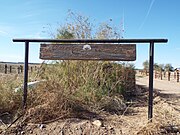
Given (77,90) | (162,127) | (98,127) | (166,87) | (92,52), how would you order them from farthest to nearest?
(166,87)
(77,90)
(92,52)
(98,127)
(162,127)

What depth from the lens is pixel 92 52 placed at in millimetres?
5605

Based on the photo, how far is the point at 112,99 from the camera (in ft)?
23.2

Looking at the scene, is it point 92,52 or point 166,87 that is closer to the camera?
point 92,52

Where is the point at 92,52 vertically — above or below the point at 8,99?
above

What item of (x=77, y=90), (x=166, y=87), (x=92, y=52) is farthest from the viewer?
(x=166, y=87)

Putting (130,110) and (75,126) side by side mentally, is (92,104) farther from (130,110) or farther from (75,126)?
(75,126)

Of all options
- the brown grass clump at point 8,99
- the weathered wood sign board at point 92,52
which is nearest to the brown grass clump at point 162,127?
the weathered wood sign board at point 92,52

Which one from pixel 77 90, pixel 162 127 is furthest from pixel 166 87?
pixel 162 127

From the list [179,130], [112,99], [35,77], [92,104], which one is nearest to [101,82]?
[112,99]

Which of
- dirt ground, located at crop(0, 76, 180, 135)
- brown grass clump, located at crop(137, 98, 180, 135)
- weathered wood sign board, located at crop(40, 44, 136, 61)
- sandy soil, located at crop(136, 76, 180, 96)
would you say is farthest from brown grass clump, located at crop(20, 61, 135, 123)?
sandy soil, located at crop(136, 76, 180, 96)

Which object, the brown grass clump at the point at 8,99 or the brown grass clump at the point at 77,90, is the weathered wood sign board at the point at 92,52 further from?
the brown grass clump at the point at 8,99

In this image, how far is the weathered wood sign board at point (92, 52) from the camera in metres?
A: 5.49

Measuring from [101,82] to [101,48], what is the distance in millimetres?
2287

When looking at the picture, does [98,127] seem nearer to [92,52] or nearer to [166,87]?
[92,52]
